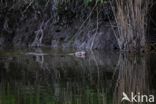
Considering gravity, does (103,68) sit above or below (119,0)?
below

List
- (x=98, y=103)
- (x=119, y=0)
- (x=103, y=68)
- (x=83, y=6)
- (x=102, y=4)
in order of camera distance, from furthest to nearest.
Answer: (x=83, y=6)
(x=102, y=4)
(x=119, y=0)
(x=103, y=68)
(x=98, y=103)

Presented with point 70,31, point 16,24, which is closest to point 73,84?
point 70,31

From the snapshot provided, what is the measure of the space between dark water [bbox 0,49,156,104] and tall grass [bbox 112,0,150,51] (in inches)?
A: 16.0

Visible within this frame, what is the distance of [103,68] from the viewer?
703cm

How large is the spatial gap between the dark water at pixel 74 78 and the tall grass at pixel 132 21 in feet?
1.34

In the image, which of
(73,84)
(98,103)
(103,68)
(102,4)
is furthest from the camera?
(102,4)

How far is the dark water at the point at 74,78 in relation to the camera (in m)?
4.93

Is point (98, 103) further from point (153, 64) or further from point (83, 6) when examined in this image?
point (83, 6)

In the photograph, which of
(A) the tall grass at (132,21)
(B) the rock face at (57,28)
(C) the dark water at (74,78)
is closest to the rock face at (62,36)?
(B) the rock face at (57,28)

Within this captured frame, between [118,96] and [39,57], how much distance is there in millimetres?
4552

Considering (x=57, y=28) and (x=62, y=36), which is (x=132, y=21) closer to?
(x=62, y=36)

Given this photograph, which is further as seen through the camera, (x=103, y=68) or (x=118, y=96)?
(x=103, y=68)

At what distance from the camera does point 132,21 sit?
920cm

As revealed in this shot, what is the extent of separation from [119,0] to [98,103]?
489 centimetres
